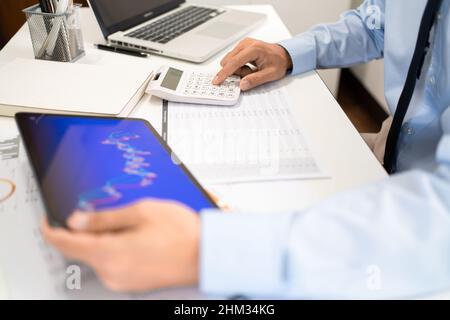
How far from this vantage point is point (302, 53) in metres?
0.84

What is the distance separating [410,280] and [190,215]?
0.22 metres

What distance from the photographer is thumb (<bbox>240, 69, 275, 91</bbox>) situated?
2.50ft

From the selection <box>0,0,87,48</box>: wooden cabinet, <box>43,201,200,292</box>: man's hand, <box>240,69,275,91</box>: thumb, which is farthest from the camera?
<box>0,0,87,48</box>: wooden cabinet

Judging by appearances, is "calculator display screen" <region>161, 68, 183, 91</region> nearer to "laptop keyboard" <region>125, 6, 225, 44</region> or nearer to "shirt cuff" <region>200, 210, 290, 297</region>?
"laptop keyboard" <region>125, 6, 225, 44</region>

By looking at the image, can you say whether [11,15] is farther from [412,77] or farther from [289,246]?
[289,246]

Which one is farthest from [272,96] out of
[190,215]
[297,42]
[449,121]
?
[190,215]

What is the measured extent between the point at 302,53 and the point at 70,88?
0.45m

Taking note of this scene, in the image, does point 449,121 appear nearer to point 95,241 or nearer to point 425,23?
point 425,23

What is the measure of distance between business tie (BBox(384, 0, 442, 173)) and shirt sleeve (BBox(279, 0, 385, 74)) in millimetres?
228

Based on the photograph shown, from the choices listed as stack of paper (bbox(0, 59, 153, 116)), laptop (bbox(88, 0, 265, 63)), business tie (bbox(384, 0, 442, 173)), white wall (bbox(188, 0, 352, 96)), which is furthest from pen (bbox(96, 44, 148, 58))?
white wall (bbox(188, 0, 352, 96))

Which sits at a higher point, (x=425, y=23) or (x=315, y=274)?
(x=425, y=23)

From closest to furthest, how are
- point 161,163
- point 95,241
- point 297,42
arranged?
point 95,241, point 161,163, point 297,42

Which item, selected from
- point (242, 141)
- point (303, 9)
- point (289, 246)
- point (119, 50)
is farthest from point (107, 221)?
point (303, 9)

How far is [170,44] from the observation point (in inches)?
36.8
